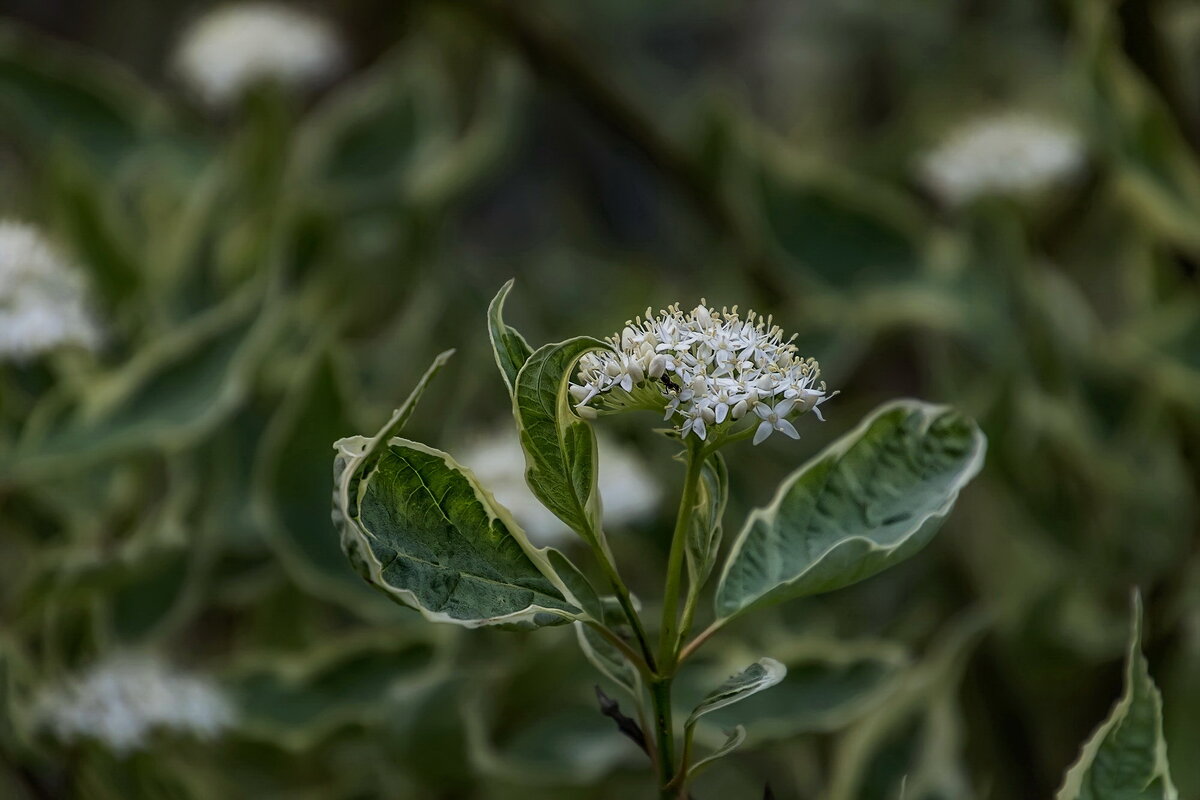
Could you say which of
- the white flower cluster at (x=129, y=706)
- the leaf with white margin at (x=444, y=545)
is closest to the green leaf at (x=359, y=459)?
→ the leaf with white margin at (x=444, y=545)

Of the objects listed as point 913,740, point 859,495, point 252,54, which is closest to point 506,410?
point 252,54

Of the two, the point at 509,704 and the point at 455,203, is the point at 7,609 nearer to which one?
the point at 509,704

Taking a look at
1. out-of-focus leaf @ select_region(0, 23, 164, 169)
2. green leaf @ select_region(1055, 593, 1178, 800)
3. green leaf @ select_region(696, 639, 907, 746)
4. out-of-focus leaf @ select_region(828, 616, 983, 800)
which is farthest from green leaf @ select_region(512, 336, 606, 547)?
out-of-focus leaf @ select_region(0, 23, 164, 169)

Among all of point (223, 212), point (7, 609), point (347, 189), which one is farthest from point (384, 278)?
point (7, 609)

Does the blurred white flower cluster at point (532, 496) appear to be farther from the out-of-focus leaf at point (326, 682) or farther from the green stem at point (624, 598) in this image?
the green stem at point (624, 598)

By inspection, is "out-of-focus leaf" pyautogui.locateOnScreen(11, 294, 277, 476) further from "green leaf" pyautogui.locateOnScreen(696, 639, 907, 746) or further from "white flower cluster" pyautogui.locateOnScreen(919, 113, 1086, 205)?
"white flower cluster" pyautogui.locateOnScreen(919, 113, 1086, 205)
